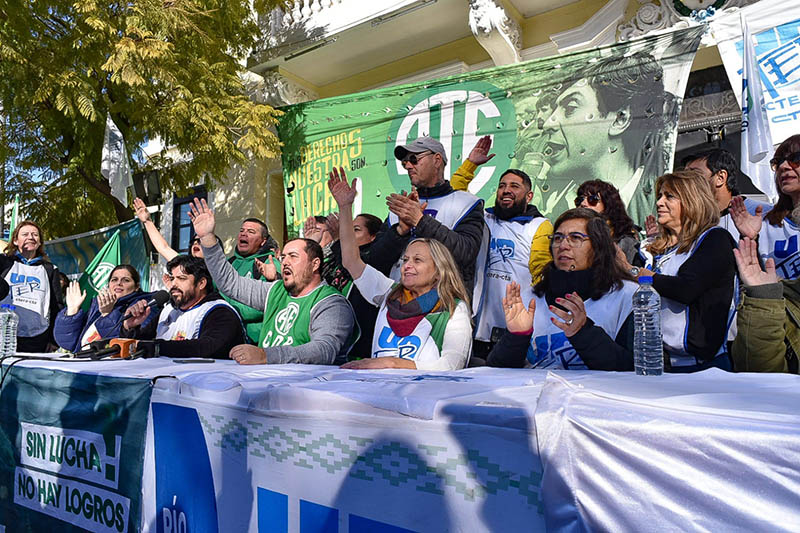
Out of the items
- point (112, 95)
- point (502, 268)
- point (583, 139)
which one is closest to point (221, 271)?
point (502, 268)

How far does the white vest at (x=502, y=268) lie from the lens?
3.36 m

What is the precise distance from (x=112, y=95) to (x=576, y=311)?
272 inches

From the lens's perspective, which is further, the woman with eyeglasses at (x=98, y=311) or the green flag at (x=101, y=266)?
the green flag at (x=101, y=266)

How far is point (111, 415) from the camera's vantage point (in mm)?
2016

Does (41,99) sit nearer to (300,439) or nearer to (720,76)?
(300,439)

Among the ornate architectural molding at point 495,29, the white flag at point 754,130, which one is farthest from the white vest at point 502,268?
the ornate architectural molding at point 495,29

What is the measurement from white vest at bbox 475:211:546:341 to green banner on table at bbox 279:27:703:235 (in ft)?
5.40

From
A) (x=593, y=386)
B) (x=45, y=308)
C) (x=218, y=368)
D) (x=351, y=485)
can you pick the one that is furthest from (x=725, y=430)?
(x=45, y=308)

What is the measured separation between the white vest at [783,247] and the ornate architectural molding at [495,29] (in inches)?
181

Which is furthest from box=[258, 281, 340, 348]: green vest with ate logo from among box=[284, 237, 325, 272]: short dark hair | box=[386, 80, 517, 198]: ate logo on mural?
box=[386, 80, 517, 198]: ate logo on mural

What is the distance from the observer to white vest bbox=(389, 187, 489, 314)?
10.4ft

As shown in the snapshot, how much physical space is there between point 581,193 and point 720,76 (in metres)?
Answer: 3.72

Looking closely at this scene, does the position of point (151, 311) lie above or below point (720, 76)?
below

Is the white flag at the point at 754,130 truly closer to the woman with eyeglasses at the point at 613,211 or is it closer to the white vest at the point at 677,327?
the woman with eyeglasses at the point at 613,211
